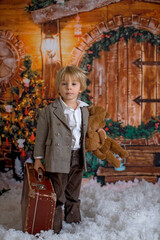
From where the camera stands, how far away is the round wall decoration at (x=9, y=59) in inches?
118

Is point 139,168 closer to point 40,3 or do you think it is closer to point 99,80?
point 99,80

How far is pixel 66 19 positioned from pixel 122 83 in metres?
1.00

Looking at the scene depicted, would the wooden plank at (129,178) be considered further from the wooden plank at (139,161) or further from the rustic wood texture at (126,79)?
the rustic wood texture at (126,79)

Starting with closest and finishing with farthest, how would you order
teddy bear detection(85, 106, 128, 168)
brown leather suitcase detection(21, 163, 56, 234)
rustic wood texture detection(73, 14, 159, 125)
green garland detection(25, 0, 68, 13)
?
brown leather suitcase detection(21, 163, 56, 234) < teddy bear detection(85, 106, 128, 168) < green garland detection(25, 0, 68, 13) < rustic wood texture detection(73, 14, 159, 125)

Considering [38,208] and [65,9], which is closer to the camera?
[38,208]

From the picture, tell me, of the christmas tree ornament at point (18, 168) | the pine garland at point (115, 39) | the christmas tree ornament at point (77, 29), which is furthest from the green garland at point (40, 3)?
the christmas tree ornament at point (18, 168)

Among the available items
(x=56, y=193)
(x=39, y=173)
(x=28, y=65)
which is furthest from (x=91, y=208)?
(x=28, y=65)

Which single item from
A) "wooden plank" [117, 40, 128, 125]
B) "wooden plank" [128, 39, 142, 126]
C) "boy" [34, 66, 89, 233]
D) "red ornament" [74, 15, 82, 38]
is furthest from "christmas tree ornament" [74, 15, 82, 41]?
"boy" [34, 66, 89, 233]

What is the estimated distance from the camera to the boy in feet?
6.13

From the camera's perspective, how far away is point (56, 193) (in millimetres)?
1951

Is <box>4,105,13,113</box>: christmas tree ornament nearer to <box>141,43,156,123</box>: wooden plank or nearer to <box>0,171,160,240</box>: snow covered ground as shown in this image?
<box>0,171,160,240</box>: snow covered ground

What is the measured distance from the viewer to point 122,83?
121 inches

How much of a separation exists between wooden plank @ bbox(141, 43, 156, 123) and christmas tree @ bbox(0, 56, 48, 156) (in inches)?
47.0

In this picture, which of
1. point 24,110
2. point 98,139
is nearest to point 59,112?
point 98,139
